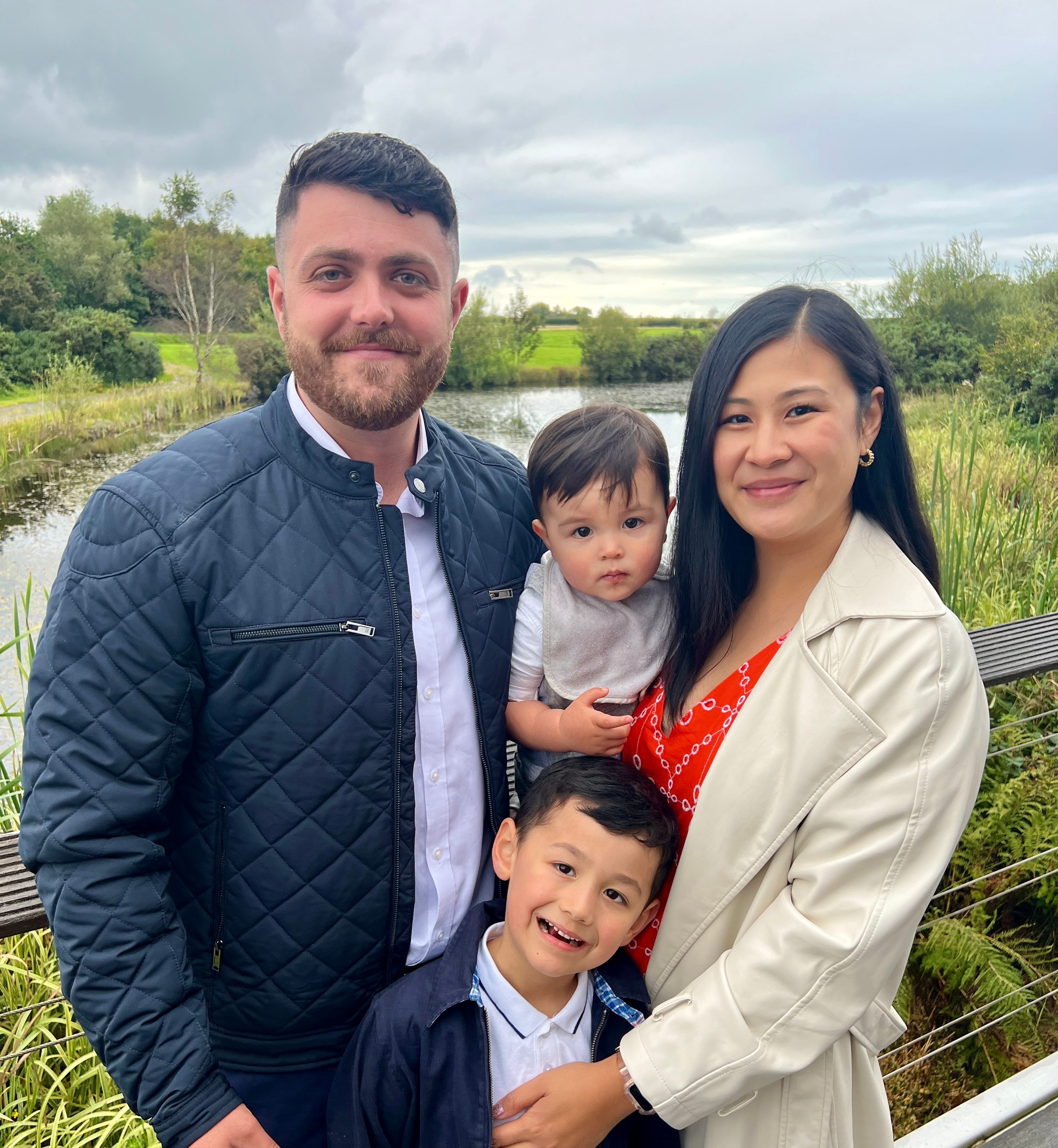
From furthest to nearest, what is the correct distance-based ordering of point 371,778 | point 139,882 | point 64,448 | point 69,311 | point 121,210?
point 121,210, point 69,311, point 64,448, point 371,778, point 139,882

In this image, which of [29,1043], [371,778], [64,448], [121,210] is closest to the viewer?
[371,778]

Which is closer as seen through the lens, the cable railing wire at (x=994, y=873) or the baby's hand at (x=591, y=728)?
the baby's hand at (x=591, y=728)

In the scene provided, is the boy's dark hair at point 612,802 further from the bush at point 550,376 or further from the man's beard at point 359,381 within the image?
the bush at point 550,376

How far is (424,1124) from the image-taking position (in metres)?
1.23

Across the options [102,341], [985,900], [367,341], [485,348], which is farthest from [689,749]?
[102,341]

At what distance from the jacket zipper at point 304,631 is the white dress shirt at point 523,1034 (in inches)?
24.2

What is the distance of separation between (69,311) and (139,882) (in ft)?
60.0

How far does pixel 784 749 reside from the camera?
1.22 meters

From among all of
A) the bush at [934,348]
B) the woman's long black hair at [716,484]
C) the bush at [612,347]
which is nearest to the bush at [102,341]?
the bush at [612,347]

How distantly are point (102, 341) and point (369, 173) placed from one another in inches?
681

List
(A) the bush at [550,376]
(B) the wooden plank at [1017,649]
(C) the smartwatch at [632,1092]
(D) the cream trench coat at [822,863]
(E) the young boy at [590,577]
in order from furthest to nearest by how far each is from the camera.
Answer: (A) the bush at [550,376] → (B) the wooden plank at [1017,649] → (E) the young boy at [590,577] → (C) the smartwatch at [632,1092] → (D) the cream trench coat at [822,863]

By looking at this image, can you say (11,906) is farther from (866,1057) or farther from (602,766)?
(866,1057)

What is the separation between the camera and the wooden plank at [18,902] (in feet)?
3.87

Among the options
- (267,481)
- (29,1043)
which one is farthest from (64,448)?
(267,481)
